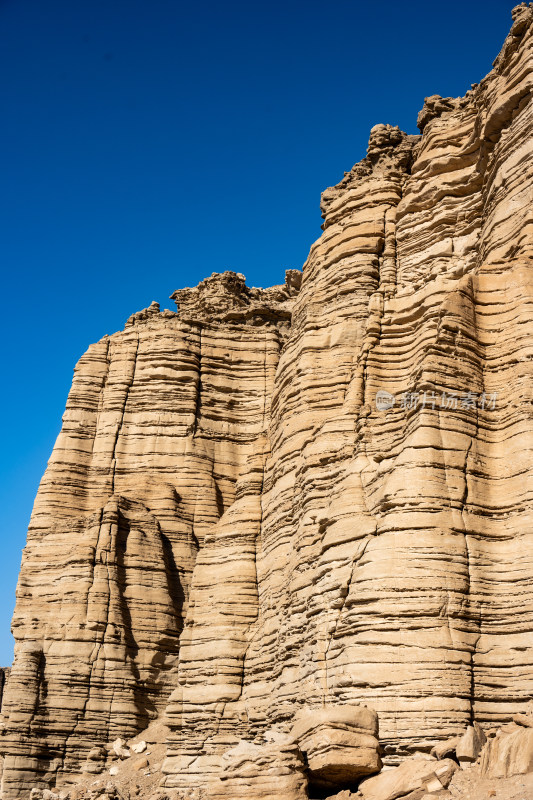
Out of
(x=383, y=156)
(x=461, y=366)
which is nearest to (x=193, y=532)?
Result: (x=383, y=156)

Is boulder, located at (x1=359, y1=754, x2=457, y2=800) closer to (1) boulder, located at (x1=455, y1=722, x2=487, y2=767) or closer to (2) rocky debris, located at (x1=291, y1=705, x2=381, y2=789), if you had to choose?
(1) boulder, located at (x1=455, y1=722, x2=487, y2=767)

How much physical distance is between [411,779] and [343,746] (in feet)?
4.91

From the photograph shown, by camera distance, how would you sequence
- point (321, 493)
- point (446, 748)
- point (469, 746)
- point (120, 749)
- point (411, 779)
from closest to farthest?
point (469, 746) < point (411, 779) < point (446, 748) < point (321, 493) < point (120, 749)

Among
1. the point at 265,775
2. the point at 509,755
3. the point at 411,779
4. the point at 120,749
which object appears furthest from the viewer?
the point at 120,749

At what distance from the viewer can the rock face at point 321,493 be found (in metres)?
18.2

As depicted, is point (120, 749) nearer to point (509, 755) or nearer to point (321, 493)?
point (321, 493)

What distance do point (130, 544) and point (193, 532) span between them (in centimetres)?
276

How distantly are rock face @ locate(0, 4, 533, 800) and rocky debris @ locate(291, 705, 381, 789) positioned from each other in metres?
0.30

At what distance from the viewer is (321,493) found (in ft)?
78.2

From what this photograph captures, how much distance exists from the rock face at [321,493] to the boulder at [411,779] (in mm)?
488

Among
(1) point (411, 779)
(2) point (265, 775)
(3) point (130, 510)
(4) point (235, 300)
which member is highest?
(4) point (235, 300)

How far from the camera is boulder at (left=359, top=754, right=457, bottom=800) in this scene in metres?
15.7

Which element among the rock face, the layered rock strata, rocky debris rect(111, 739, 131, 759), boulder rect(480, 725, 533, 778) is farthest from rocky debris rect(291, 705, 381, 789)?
rocky debris rect(111, 739, 131, 759)

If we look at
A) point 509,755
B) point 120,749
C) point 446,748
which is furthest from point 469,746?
point 120,749
